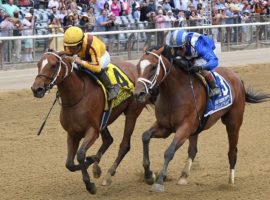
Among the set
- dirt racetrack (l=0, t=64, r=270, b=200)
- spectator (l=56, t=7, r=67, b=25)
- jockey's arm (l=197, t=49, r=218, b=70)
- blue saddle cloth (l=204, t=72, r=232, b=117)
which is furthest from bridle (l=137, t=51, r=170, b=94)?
spectator (l=56, t=7, r=67, b=25)

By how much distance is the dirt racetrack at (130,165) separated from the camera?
291 inches

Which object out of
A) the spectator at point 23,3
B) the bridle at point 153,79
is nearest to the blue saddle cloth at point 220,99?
the bridle at point 153,79

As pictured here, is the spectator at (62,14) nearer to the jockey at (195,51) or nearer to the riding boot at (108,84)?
the riding boot at (108,84)

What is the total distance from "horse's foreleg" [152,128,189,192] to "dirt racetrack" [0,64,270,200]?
1.04 ft

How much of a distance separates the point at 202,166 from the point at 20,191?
244cm

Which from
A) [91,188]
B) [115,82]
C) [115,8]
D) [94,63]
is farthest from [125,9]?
[91,188]

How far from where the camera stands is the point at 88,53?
7695 millimetres

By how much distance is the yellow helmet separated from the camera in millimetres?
7441

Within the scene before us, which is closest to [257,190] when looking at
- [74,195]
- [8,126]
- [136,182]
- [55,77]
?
[136,182]

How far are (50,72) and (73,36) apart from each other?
63 cm

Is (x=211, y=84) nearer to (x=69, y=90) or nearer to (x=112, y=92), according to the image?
(x=112, y=92)

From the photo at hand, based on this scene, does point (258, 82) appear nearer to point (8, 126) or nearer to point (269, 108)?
point (269, 108)

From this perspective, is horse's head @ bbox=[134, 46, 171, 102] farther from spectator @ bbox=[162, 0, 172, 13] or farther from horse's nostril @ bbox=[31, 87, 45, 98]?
spectator @ bbox=[162, 0, 172, 13]

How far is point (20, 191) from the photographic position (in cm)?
752
